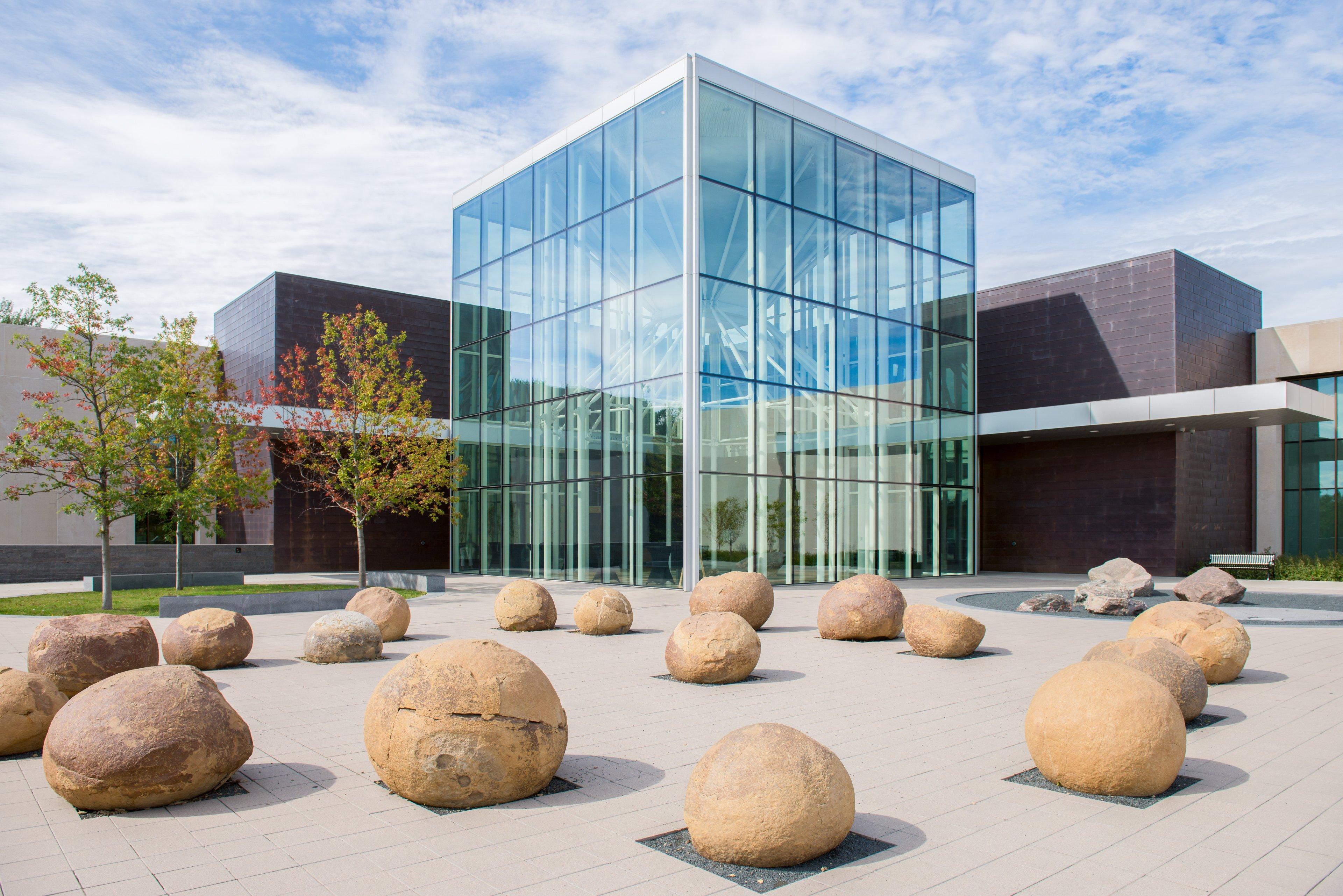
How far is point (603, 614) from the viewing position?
15.0 metres

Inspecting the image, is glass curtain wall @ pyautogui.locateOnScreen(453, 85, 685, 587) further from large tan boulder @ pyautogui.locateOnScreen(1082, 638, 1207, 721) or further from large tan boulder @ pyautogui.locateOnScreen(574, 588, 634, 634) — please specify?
large tan boulder @ pyautogui.locateOnScreen(1082, 638, 1207, 721)

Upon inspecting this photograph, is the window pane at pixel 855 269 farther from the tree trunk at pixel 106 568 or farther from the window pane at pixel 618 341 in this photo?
the tree trunk at pixel 106 568

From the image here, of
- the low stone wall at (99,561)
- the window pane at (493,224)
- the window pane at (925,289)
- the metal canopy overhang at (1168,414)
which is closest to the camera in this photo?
the metal canopy overhang at (1168,414)

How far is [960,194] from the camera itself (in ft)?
102

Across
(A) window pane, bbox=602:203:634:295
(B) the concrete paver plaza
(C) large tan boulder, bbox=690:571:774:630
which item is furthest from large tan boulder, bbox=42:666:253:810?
(A) window pane, bbox=602:203:634:295

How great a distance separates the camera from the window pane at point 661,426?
2380 centimetres

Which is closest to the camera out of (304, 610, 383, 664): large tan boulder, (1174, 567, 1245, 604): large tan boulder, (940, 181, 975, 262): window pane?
(304, 610, 383, 664): large tan boulder

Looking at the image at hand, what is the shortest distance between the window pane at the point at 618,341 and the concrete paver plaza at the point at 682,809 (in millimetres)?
15454

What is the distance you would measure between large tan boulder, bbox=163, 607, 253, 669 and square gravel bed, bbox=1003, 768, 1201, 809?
9494 millimetres

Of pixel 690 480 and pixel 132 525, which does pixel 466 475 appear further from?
pixel 132 525

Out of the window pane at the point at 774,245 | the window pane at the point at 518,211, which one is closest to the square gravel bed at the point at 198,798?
the window pane at the point at 774,245

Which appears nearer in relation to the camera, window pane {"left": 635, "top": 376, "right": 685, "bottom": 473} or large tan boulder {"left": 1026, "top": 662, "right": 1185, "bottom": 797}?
large tan boulder {"left": 1026, "top": 662, "right": 1185, "bottom": 797}

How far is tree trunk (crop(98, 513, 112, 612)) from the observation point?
19.5 meters

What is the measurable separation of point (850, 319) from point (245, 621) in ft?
64.5
